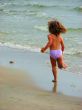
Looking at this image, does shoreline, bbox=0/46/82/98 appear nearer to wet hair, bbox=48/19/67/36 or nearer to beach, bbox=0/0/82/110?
beach, bbox=0/0/82/110

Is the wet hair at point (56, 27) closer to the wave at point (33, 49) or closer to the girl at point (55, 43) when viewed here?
the girl at point (55, 43)

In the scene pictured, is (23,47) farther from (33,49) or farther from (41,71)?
(41,71)

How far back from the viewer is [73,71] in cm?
892

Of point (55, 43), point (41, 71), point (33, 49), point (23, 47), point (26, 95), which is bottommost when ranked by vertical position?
point (23, 47)

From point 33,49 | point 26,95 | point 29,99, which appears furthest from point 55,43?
point 33,49

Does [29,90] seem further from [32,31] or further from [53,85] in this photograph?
[32,31]

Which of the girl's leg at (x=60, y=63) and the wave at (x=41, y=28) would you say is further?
the wave at (x=41, y=28)

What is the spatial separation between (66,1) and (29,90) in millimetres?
23789

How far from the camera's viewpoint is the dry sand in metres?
6.25

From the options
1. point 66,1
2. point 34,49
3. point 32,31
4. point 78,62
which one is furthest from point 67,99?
point 66,1

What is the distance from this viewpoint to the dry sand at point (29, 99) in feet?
20.5

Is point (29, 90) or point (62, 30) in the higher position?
point (62, 30)

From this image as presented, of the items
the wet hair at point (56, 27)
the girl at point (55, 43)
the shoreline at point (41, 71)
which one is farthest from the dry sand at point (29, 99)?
the wet hair at point (56, 27)

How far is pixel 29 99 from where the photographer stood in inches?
262
